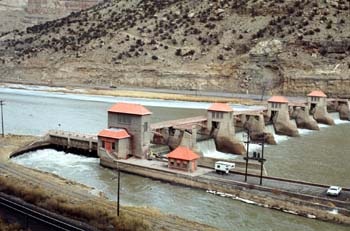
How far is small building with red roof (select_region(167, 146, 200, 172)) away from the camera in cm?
3938

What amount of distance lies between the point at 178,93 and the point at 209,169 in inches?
2341

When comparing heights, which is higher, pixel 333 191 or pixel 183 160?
pixel 183 160

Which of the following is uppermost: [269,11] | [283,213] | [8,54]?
[269,11]

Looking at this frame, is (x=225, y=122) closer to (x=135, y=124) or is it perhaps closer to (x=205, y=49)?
(x=135, y=124)

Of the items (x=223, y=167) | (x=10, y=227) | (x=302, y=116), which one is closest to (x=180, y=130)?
(x=223, y=167)

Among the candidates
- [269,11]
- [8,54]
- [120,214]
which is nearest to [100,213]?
[120,214]

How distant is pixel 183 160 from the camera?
130ft

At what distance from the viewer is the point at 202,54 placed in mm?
105375

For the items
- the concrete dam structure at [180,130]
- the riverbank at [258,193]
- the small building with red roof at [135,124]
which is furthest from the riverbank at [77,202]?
the small building with red roof at [135,124]

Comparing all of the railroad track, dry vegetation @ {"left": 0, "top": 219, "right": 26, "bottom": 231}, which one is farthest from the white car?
dry vegetation @ {"left": 0, "top": 219, "right": 26, "bottom": 231}

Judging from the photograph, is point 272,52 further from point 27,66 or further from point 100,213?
point 100,213

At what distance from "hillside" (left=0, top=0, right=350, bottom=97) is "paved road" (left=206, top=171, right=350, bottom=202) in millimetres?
56192

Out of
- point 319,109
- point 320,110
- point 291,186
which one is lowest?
point 291,186

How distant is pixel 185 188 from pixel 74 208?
1161cm
